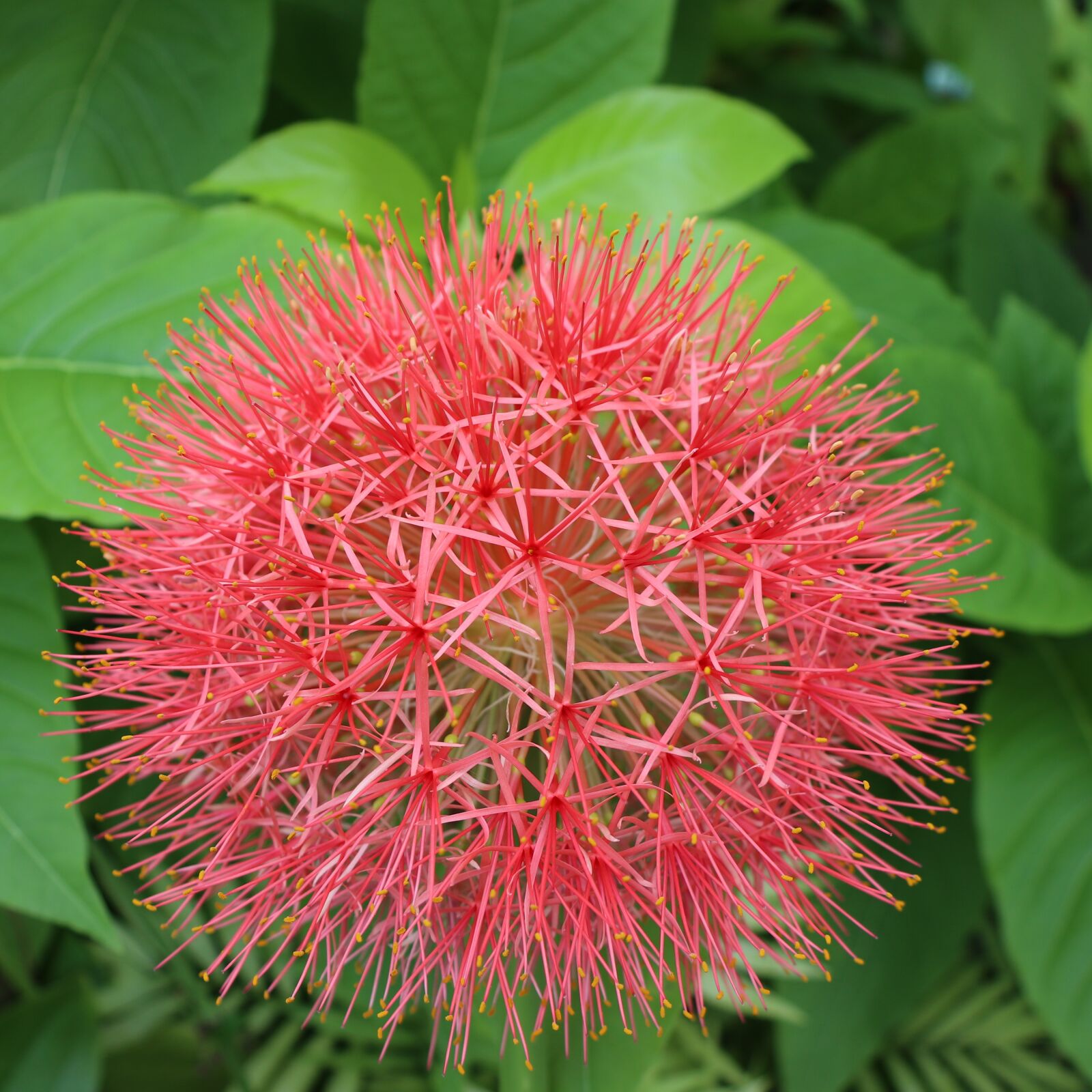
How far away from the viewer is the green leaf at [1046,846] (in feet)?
3.18

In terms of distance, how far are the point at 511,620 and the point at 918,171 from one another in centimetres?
124

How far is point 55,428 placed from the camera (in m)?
0.77

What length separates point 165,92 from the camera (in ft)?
3.19

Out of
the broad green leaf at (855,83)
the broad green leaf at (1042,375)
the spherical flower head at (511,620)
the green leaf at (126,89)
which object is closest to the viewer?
the spherical flower head at (511,620)

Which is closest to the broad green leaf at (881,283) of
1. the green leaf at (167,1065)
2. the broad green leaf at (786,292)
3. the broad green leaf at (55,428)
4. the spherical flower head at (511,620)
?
the broad green leaf at (786,292)

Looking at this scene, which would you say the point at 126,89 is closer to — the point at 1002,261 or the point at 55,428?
the point at 55,428

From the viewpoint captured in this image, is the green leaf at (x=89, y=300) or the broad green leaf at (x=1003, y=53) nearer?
the green leaf at (x=89, y=300)

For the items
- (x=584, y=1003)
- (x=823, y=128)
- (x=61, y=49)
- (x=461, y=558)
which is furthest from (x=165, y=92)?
(x=823, y=128)

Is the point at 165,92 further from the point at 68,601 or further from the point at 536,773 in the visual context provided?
the point at 536,773

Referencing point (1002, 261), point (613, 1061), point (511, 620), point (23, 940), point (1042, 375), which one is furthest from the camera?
point (1002, 261)

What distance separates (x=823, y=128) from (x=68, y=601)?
1.41m

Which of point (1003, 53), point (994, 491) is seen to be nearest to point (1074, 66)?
point (1003, 53)

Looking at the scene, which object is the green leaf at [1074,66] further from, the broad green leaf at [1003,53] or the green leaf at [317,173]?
the green leaf at [317,173]

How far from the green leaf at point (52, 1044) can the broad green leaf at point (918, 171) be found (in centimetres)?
147
